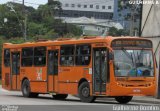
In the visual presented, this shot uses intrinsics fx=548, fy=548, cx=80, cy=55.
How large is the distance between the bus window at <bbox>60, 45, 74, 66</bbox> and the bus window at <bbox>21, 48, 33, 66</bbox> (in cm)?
318

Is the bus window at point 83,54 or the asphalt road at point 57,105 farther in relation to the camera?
the bus window at point 83,54

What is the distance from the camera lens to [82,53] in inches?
978

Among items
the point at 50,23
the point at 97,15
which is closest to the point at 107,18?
the point at 97,15

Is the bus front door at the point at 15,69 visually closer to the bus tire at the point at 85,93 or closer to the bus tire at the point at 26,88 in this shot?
the bus tire at the point at 26,88

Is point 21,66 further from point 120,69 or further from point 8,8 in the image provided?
point 8,8

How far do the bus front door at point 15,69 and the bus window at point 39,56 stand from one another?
215cm

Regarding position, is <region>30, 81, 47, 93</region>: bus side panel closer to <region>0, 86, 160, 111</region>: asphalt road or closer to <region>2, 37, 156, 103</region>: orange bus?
<region>2, 37, 156, 103</region>: orange bus

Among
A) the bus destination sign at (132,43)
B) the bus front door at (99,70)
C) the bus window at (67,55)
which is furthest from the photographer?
the bus window at (67,55)

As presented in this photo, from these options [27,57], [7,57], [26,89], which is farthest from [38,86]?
[7,57]

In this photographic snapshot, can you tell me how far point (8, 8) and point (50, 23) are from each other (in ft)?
29.9

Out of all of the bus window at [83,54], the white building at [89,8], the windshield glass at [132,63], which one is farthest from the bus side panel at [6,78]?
the white building at [89,8]

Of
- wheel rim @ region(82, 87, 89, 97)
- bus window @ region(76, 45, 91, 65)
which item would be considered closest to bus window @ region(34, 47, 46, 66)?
bus window @ region(76, 45, 91, 65)

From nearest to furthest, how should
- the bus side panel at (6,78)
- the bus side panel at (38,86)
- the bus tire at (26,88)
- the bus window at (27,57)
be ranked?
the bus side panel at (38,86), the bus window at (27,57), the bus tire at (26,88), the bus side panel at (6,78)

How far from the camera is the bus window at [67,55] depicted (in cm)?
2566
